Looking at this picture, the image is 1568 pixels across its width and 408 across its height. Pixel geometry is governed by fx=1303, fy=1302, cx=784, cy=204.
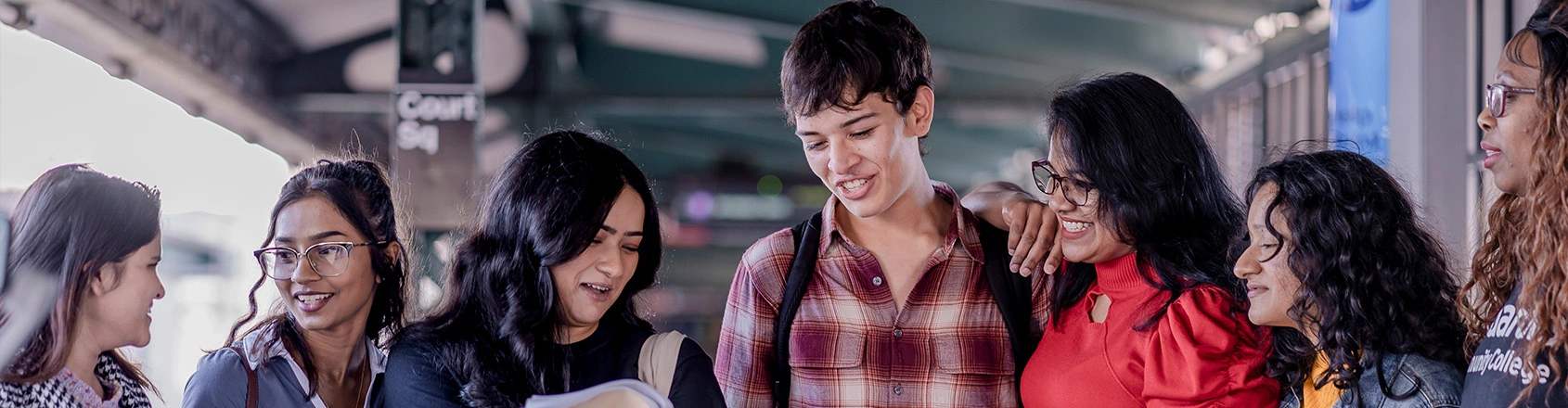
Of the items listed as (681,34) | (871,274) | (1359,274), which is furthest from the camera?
(681,34)

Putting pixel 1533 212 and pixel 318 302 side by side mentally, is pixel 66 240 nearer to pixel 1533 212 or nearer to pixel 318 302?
pixel 318 302

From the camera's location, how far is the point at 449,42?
5.50 metres

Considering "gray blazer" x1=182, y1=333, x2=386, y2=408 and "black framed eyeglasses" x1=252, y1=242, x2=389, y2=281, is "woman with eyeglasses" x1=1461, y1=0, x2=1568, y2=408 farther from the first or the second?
"black framed eyeglasses" x1=252, y1=242, x2=389, y2=281

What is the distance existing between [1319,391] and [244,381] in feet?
5.98

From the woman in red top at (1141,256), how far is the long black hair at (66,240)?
5.35ft

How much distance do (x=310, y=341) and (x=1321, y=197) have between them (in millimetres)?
1800

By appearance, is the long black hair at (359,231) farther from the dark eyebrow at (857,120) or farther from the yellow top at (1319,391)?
the yellow top at (1319,391)

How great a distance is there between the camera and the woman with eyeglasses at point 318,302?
2301 millimetres

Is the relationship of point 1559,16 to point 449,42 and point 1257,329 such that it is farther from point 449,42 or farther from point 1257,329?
point 449,42

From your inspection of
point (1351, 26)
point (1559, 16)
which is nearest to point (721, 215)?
point (1351, 26)

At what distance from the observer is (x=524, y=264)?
209 centimetres

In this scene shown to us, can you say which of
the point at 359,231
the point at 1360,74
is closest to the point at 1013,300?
the point at 359,231

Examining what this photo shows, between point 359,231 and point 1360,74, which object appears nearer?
point 359,231

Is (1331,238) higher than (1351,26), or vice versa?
(1351,26)
